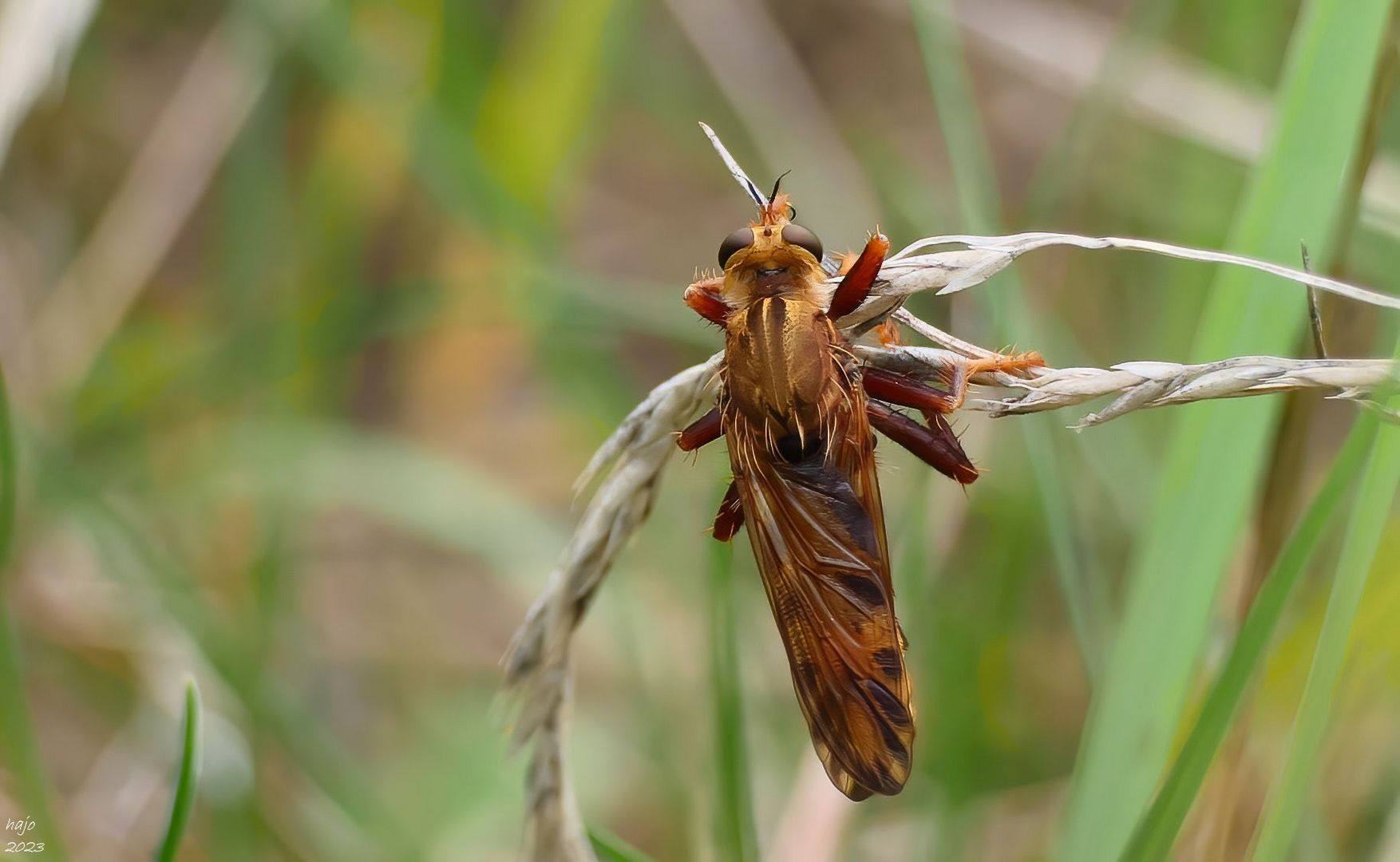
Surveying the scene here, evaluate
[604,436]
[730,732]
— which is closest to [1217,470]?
[730,732]

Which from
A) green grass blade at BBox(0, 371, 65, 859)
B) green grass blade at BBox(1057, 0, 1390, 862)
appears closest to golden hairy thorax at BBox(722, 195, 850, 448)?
green grass blade at BBox(1057, 0, 1390, 862)

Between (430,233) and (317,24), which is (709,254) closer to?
(430,233)

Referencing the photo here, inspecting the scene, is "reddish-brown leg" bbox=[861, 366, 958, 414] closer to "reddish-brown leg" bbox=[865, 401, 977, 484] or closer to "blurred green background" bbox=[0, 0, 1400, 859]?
"reddish-brown leg" bbox=[865, 401, 977, 484]

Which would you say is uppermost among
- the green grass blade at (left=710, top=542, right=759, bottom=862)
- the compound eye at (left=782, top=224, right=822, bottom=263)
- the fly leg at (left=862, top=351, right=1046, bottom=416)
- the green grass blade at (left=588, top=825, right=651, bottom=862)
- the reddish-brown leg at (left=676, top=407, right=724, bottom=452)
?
the compound eye at (left=782, top=224, right=822, bottom=263)

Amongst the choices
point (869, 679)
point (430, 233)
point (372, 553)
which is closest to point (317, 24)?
point (430, 233)

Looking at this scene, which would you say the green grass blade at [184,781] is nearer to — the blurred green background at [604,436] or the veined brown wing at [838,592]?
the blurred green background at [604,436]
